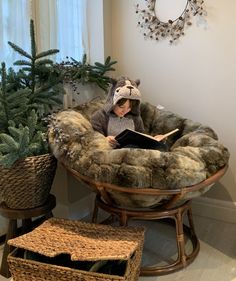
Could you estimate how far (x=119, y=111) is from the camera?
2.15 meters

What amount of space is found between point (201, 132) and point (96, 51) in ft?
3.68

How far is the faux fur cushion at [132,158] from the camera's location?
1655 millimetres

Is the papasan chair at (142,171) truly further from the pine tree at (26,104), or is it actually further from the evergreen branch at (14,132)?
the evergreen branch at (14,132)

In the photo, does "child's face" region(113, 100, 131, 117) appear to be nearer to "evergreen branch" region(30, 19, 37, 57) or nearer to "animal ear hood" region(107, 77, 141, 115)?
"animal ear hood" region(107, 77, 141, 115)

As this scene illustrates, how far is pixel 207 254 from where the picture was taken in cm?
210

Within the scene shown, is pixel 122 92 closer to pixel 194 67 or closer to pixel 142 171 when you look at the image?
pixel 142 171

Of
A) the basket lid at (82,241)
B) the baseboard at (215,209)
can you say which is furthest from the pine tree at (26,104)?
the baseboard at (215,209)

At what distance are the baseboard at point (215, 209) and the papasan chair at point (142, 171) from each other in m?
0.53

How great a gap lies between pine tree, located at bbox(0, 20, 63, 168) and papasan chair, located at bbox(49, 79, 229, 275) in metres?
0.09

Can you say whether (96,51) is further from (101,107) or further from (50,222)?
(50,222)

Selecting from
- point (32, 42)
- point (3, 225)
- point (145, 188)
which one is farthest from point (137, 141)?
point (3, 225)

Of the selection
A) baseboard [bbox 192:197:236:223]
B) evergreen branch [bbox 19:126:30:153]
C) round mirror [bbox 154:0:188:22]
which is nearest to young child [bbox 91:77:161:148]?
evergreen branch [bbox 19:126:30:153]

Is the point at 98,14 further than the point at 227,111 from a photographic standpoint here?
Yes

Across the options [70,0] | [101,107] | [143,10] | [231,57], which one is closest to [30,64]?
[101,107]
